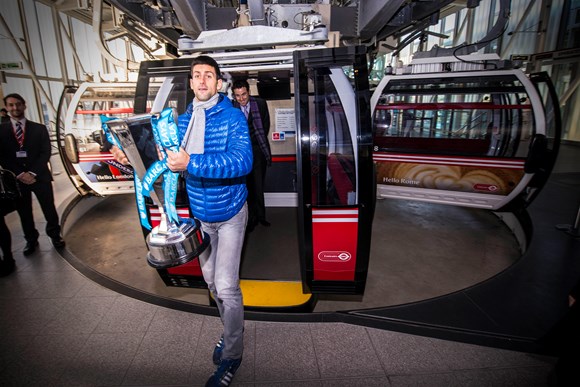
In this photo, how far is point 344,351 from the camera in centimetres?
218

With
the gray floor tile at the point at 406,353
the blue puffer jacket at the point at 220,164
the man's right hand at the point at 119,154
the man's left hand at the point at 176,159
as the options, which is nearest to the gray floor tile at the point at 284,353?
the gray floor tile at the point at 406,353

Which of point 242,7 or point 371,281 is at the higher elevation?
point 242,7

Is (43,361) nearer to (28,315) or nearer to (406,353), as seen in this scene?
(28,315)

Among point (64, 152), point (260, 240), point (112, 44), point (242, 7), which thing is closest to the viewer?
point (242, 7)

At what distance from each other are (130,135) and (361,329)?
2.10m

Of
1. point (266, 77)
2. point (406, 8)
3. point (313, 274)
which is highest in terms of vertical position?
point (406, 8)

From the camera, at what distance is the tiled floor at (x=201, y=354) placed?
6.42 feet

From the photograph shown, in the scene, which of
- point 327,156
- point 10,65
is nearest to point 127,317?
point 327,156

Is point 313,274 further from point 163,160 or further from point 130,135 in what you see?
point 130,135

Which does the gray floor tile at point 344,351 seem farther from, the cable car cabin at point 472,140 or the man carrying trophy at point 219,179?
the cable car cabin at point 472,140

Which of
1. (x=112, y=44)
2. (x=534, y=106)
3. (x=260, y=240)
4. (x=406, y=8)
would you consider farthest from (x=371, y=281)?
(x=112, y=44)

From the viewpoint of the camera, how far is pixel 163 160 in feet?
5.09

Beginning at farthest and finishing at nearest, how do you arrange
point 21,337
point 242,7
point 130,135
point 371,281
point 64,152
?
point 64,152
point 371,281
point 242,7
point 21,337
point 130,135

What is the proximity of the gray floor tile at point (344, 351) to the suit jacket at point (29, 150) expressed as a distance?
12.2ft
